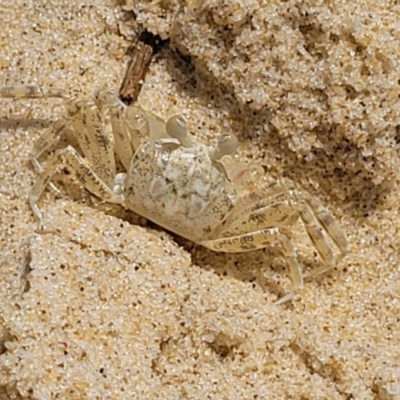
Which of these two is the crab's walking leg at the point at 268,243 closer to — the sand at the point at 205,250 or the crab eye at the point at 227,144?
the sand at the point at 205,250

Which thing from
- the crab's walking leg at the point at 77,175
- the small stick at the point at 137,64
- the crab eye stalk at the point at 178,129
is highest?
the crab eye stalk at the point at 178,129

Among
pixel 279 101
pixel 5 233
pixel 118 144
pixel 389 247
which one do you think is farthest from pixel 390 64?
pixel 5 233

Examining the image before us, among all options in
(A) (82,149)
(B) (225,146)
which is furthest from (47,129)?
(B) (225,146)

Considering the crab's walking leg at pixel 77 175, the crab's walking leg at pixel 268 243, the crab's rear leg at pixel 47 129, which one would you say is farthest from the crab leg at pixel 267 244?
the crab's rear leg at pixel 47 129

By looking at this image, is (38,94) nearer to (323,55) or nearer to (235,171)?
(235,171)

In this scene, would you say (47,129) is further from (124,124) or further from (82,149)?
(124,124)

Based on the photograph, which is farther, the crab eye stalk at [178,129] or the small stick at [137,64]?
the small stick at [137,64]
